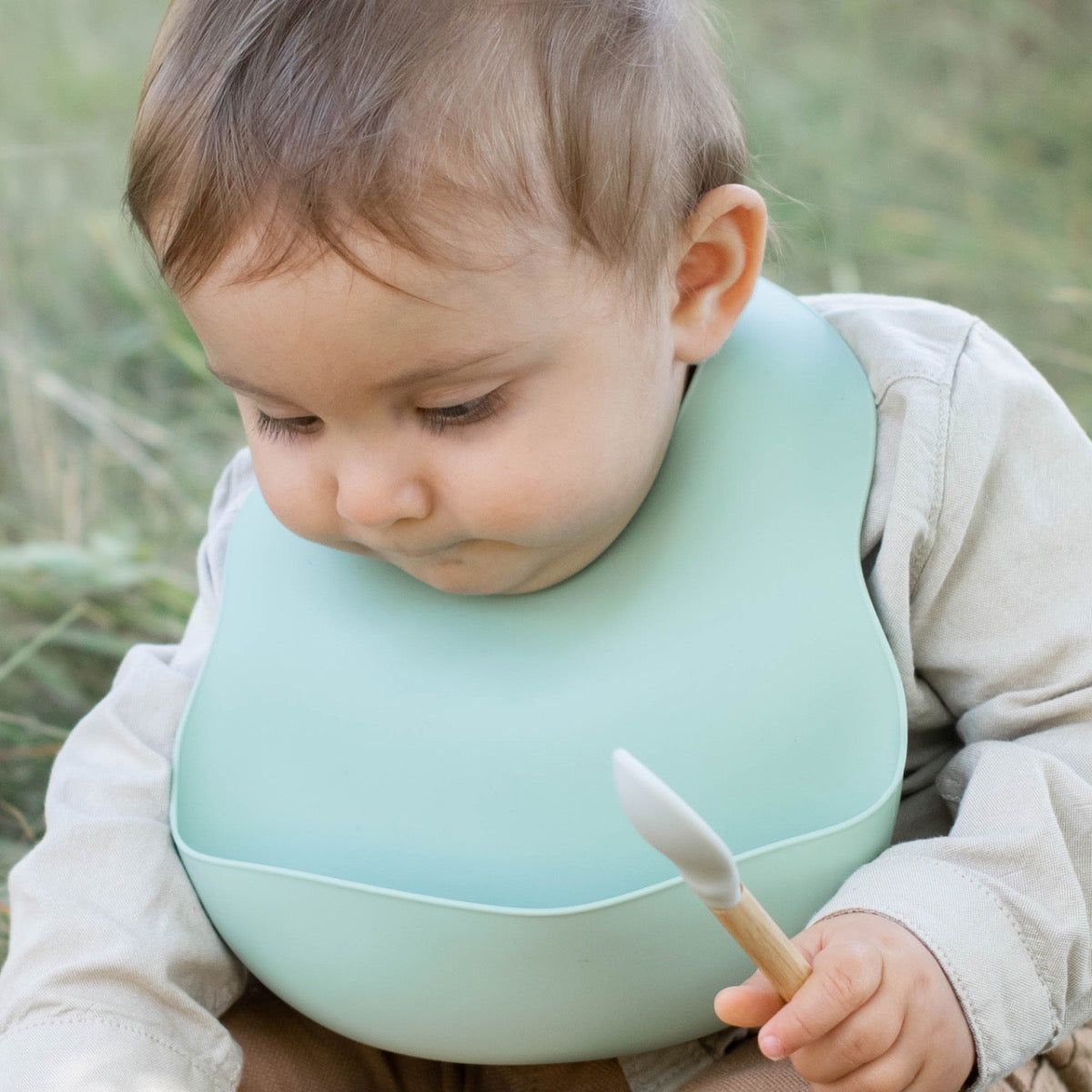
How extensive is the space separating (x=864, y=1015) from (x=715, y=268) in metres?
0.50

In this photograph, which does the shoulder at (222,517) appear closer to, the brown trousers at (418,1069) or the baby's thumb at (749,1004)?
the brown trousers at (418,1069)

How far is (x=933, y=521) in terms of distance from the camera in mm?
1065

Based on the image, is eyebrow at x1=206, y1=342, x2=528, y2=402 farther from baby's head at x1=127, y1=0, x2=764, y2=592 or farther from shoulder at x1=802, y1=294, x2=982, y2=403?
shoulder at x1=802, y1=294, x2=982, y2=403

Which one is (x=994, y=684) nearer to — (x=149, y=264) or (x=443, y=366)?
(x=443, y=366)

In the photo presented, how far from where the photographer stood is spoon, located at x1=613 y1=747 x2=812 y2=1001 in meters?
0.69

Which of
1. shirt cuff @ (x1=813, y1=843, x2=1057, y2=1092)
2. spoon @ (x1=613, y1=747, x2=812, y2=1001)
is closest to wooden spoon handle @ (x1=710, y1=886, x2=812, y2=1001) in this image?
spoon @ (x1=613, y1=747, x2=812, y2=1001)

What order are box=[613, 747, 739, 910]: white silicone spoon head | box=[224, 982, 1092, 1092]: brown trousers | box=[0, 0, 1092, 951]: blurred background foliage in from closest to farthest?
1. box=[613, 747, 739, 910]: white silicone spoon head
2. box=[224, 982, 1092, 1092]: brown trousers
3. box=[0, 0, 1092, 951]: blurred background foliage

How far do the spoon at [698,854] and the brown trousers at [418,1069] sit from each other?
26 centimetres

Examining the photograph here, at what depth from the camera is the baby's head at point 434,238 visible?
35.4 inches

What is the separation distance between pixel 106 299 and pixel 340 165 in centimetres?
144

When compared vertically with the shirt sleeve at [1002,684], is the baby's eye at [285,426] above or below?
above

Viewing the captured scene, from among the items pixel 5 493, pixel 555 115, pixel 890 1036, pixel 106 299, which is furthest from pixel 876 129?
pixel 890 1036

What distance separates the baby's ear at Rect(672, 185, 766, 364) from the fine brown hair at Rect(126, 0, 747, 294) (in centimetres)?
3

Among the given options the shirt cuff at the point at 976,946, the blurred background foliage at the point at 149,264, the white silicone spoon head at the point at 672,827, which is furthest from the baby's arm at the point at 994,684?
the blurred background foliage at the point at 149,264
